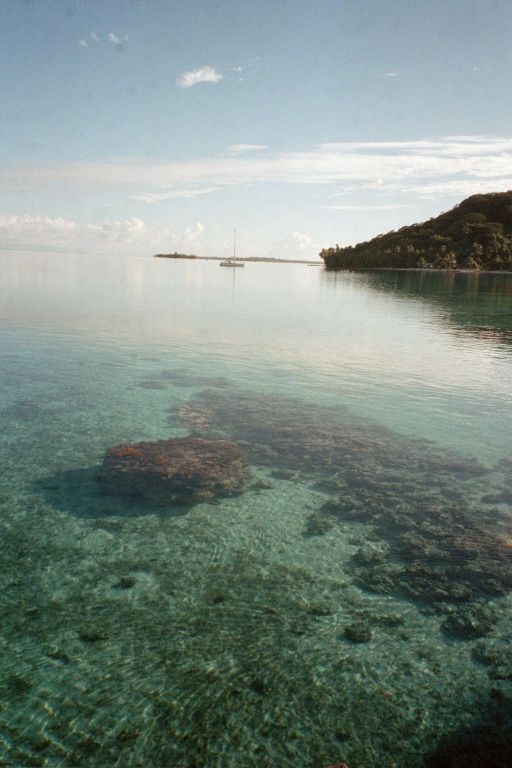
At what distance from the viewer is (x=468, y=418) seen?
2036cm

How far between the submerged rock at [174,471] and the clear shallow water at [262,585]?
1.63 ft

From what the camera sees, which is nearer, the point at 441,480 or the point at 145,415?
the point at 441,480

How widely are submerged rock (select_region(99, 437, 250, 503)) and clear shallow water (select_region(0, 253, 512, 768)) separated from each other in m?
0.50

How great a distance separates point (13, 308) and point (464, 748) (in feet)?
167

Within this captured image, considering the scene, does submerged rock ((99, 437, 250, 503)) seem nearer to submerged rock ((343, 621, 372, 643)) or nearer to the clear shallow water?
the clear shallow water

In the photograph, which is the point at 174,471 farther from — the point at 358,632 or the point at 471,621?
the point at 471,621

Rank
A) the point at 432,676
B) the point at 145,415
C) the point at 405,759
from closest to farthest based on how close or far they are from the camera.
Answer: the point at 405,759 < the point at 432,676 < the point at 145,415

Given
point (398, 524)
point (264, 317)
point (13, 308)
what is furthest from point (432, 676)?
point (13, 308)

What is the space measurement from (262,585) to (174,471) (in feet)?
17.2

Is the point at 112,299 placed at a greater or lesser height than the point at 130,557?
greater

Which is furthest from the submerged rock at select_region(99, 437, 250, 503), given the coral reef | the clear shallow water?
the coral reef

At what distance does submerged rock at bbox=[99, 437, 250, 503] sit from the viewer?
13.0 metres

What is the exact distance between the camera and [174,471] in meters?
14.0

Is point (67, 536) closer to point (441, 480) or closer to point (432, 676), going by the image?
point (432, 676)
